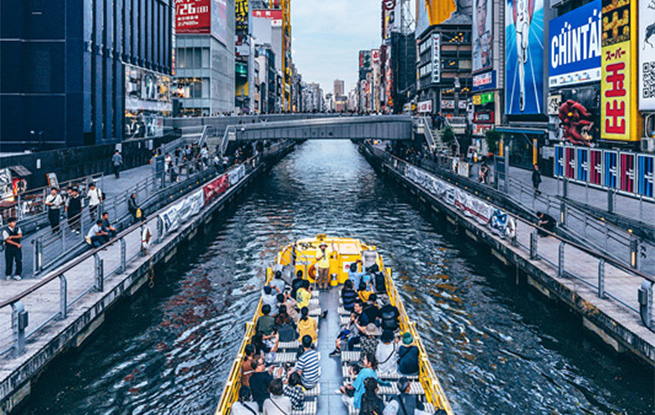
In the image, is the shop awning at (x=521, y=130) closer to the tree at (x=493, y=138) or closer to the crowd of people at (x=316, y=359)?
the tree at (x=493, y=138)

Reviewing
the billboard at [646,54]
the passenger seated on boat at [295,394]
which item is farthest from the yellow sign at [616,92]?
the passenger seated on boat at [295,394]

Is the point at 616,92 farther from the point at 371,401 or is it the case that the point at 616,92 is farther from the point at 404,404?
the point at 371,401

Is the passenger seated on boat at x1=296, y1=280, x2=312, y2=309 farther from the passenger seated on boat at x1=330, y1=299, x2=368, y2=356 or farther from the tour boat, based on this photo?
the passenger seated on boat at x1=330, y1=299, x2=368, y2=356

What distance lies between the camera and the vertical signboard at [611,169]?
36344 mm

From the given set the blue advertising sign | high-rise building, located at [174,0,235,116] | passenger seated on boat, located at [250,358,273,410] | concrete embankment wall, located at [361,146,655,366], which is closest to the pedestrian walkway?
passenger seated on boat, located at [250,358,273,410]

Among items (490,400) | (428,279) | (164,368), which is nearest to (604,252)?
(428,279)

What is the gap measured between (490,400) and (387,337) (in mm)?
3823

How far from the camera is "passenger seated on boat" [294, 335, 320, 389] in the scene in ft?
36.8

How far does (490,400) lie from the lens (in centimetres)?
1392

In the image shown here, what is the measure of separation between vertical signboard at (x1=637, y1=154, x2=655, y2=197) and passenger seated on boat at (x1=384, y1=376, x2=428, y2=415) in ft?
87.1

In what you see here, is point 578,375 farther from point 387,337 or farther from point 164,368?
point 164,368

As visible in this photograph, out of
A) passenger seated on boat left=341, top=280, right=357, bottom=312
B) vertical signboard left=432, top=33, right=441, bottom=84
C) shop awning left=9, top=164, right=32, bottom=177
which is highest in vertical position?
vertical signboard left=432, top=33, right=441, bottom=84

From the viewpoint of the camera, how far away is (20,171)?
29719 mm

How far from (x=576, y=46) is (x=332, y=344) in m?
36.1
